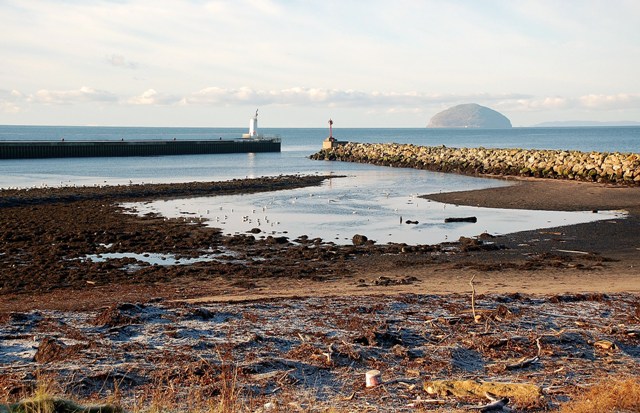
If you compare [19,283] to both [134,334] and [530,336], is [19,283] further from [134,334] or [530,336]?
[530,336]

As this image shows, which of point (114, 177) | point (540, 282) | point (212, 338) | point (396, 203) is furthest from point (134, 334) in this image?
point (114, 177)

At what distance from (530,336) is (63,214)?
820 inches

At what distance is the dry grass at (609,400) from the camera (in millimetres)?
6570

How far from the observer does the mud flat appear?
7.54 m

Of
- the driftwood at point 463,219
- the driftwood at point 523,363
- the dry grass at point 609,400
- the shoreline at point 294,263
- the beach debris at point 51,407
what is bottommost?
the shoreline at point 294,263

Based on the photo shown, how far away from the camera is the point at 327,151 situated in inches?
3000

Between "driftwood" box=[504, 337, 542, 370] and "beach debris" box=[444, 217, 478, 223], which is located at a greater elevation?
"driftwood" box=[504, 337, 542, 370]

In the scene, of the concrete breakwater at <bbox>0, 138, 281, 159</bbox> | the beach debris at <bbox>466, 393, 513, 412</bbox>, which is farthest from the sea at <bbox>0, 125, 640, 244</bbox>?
the beach debris at <bbox>466, 393, 513, 412</bbox>

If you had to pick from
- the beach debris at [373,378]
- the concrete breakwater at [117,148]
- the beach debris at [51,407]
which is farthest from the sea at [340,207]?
the beach debris at [51,407]

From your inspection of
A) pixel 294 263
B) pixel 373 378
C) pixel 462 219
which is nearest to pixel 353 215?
pixel 462 219

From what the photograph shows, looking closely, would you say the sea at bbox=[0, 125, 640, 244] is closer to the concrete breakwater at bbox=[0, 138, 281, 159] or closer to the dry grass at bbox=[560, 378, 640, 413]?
the concrete breakwater at bbox=[0, 138, 281, 159]

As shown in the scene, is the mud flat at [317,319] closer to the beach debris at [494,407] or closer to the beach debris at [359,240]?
the beach debris at [494,407]

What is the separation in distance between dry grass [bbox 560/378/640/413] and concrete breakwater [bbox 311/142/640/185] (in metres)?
34.9

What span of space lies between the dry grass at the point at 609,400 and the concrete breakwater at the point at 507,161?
3492cm
